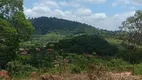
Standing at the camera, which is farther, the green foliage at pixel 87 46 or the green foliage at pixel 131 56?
the green foliage at pixel 87 46

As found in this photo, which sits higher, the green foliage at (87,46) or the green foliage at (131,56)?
the green foliage at (87,46)

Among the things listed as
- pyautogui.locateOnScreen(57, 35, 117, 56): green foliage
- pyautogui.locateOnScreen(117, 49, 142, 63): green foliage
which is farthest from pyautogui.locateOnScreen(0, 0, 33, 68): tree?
pyautogui.locateOnScreen(117, 49, 142, 63): green foliage

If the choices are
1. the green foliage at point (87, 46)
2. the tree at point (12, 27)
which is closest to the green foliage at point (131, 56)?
the green foliage at point (87, 46)

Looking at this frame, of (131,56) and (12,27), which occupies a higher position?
(12,27)

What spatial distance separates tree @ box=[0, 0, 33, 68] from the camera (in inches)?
1196

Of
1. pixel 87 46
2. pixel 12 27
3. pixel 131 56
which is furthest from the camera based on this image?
pixel 87 46

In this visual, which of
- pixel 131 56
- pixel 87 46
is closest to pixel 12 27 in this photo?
pixel 87 46

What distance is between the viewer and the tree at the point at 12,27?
99.7 feet

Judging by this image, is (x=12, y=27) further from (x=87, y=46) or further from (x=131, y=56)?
(x=131, y=56)

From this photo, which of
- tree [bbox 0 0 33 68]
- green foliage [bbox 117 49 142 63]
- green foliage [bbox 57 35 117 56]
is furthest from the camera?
green foliage [bbox 57 35 117 56]

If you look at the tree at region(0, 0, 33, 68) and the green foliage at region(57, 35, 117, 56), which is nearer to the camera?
the tree at region(0, 0, 33, 68)

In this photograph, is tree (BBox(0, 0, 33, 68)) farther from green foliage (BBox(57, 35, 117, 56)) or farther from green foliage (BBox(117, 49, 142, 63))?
green foliage (BBox(117, 49, 142, 63))

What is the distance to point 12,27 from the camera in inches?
1292

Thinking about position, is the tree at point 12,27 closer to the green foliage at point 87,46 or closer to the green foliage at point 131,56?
the green foliage at point 87,46
